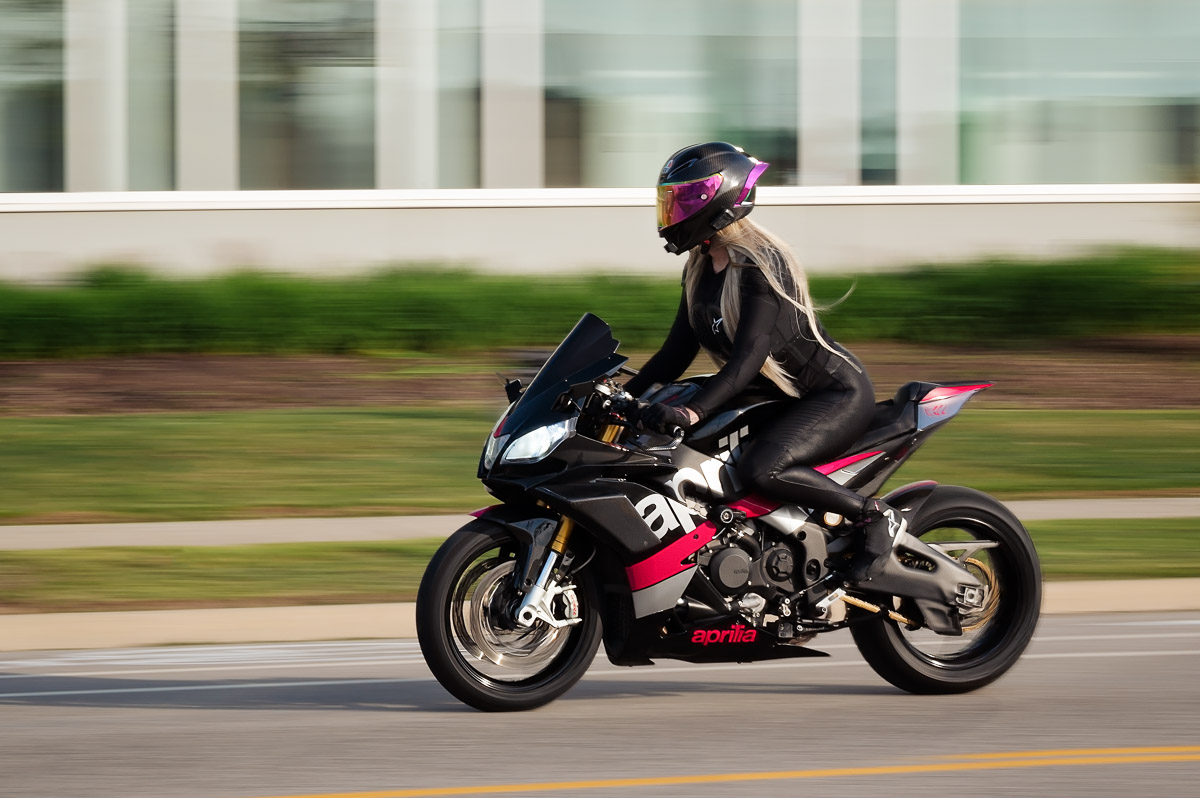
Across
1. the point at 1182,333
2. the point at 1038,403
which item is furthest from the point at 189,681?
the point at 1182,333

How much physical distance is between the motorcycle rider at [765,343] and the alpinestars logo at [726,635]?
0.46 metres

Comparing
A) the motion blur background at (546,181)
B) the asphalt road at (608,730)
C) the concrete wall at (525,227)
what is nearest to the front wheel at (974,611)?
the asphalt road at (608,730)

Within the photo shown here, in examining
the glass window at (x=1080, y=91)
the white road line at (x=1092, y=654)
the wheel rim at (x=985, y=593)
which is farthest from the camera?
the glass window at (x=1080, y=91)

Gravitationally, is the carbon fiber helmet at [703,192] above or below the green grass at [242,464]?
above

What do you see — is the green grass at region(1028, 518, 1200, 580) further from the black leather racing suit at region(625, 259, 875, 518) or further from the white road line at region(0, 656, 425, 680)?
the white road line at region(0, 656, 425, 680)

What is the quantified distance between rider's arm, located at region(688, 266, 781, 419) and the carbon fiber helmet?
0.25 metres

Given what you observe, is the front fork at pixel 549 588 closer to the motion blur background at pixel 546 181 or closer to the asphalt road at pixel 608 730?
the asphalt road at pixel 608 730

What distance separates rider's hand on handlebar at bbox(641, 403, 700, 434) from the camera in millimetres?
6027

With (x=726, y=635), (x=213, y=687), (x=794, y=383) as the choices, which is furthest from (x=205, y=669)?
(x=794, y=383)

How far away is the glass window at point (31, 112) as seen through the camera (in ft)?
65.6

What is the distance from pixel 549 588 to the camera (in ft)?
20.7

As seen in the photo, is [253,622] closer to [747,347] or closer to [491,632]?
[491,632]

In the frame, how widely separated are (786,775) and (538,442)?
1.48 metres

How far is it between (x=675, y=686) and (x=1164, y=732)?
192cm
